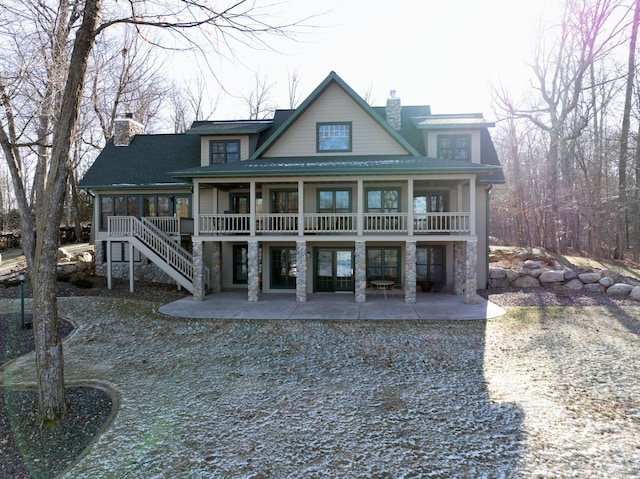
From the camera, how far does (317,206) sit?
50.7ft

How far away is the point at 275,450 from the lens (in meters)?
4.79

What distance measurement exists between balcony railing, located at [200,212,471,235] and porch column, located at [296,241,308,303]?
1.83 ft

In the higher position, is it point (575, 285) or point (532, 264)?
point (532, 264)

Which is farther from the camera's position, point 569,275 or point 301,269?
point 569,275

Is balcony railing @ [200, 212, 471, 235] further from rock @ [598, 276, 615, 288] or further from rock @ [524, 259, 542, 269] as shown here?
rock @ [598, 276, 615, 288]

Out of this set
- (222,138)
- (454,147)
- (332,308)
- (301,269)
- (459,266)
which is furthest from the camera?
(222,138)

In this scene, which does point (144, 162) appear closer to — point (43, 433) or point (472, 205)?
point (472, 205)

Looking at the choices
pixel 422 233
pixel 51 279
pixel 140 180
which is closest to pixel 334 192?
pixel 422 233

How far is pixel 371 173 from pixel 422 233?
111 inches

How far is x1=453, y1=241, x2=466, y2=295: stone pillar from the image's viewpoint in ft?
45.5

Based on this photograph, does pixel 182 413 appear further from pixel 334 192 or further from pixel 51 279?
pixel 334 192

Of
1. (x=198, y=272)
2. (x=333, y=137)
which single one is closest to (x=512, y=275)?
(x=333, y=137)

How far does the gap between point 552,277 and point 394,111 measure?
Result: 907 centimetres

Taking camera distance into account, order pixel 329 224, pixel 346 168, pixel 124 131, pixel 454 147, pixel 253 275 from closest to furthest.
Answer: pixel 346 168 < pixel 253 275 < pixel 329 224 < pixel 454 147 < pixel 124 131
